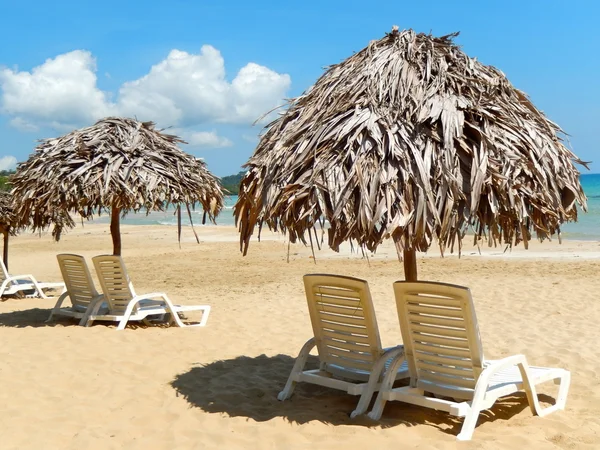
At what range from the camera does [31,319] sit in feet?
27.4

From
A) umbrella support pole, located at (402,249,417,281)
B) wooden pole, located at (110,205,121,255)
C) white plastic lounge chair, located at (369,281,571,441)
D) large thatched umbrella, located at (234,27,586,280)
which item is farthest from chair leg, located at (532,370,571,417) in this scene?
wooden pole, located at (110,205,121,255)

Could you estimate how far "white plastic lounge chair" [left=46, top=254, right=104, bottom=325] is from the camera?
24.9ft

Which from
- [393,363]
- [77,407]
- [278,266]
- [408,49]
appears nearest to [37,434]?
[77,407]

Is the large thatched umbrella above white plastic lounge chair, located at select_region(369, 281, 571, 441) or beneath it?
above

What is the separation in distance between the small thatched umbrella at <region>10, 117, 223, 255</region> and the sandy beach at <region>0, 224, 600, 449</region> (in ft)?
4.61

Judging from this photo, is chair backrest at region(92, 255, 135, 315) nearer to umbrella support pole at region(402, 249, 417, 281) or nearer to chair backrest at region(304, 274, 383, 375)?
chair backrest at region(304, 274, 383, 375)

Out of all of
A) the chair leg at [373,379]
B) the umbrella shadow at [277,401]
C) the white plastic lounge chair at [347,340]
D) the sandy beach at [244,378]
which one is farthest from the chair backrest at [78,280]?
the chair leg at [373,379]

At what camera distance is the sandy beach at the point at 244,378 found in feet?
12.9

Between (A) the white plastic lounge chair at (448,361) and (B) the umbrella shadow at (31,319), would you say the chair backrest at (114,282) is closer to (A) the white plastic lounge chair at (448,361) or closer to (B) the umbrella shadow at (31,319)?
(B) the umbrella shadow at (31,319)

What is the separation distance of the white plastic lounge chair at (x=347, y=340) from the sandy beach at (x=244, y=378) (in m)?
0.21

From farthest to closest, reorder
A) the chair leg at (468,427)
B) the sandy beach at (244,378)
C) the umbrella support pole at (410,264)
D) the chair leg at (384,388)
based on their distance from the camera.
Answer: the umbrella support pole at (410,264), the chair leg at (384,388), the sandy beach at (244,378), the chair leg at (468,427)

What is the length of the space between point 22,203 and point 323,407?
497cm

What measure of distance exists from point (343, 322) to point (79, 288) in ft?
15.1

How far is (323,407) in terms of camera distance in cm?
449
